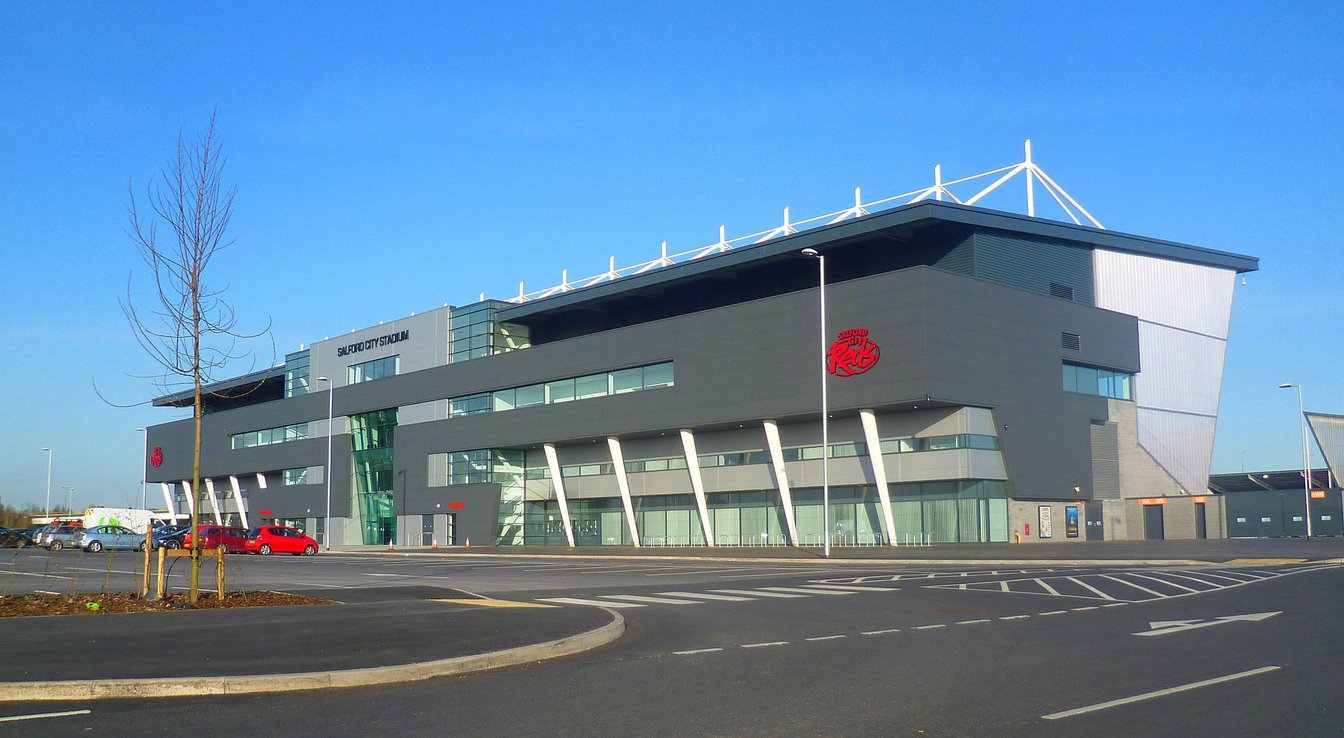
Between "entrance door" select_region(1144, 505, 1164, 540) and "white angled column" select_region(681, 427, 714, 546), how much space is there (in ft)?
80.2

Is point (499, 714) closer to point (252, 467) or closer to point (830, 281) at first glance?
point (830, 281)

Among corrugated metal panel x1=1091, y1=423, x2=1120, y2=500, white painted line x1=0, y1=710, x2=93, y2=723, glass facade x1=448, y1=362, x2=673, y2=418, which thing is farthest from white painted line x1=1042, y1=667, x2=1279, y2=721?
glass facade x1=448, y1=362, x2=673, y2=418

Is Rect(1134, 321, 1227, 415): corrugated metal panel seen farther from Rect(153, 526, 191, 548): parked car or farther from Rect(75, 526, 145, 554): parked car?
Rect(75, 526, 145, 554): parked car

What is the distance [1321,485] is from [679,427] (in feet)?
139

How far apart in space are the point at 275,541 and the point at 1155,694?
55.8m

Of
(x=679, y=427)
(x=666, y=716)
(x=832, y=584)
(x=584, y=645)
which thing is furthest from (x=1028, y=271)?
(x=666, y=716)

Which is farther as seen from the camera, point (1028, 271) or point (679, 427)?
point (679, 427)

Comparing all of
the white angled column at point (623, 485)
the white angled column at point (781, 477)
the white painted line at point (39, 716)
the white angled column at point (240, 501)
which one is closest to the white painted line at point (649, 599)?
the white painted line at point (39, 716)

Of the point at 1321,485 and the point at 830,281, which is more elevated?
the point at 830,281

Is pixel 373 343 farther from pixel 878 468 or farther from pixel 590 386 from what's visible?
pixel 878 468

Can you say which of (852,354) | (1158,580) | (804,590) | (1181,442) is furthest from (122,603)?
(1181,442)

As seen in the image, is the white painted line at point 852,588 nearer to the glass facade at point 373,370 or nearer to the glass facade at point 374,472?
the glass facade at point 374,472

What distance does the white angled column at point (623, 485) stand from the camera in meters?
66.6

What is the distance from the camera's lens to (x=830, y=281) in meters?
62.1
